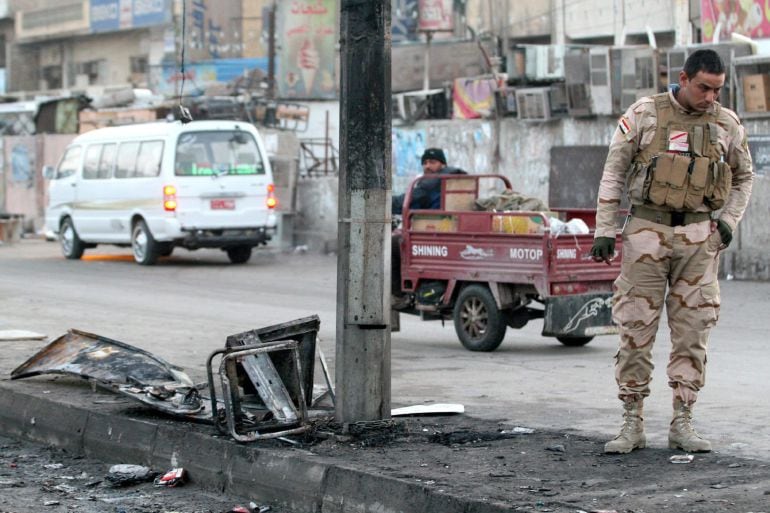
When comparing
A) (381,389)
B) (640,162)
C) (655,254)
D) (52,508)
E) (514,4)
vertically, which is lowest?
(52,508)

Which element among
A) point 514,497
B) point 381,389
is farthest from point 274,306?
point 514,497

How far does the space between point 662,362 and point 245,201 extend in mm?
11256

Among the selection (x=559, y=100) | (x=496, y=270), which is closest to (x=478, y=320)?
Result: (x=496, y=270)

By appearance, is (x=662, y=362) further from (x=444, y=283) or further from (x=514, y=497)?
(x=514, y=497)

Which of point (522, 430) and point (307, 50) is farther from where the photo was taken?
point (307, 50)

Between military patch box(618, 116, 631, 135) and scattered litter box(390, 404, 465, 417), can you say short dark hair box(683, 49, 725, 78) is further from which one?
scattered litter box(390, 404, 465, 417)

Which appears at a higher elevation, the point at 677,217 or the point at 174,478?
the point at 677,217

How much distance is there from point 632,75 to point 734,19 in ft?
17.4

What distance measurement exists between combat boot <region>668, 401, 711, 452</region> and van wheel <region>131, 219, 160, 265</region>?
15444mm

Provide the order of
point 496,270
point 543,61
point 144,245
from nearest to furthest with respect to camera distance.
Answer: point 496,270 < point 144,245 < point 543,61

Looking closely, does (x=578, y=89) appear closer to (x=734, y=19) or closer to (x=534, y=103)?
(x=534, y=103)

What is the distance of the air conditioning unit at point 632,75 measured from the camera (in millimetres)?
21766

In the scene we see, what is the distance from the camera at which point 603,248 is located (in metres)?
6.21

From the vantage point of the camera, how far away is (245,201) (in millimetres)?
20781
